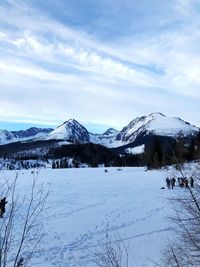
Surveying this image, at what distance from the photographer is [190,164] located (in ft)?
32.6

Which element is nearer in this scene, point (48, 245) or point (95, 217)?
point (48, 245)

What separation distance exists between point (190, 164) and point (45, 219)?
559 inches

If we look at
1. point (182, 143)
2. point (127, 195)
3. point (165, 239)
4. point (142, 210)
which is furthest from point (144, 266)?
point (127, 195)

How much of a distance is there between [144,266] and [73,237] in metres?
4.76

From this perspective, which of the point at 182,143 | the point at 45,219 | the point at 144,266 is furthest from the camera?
the point at 45,219

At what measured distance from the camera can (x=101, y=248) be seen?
16.9 m

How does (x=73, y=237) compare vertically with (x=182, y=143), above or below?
below

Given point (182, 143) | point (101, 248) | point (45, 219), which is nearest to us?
point (182, 143)

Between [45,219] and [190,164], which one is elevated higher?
[190,164]

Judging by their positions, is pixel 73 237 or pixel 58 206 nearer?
pixel 73 237

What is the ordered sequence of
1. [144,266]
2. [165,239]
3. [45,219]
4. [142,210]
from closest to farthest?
1. [144,266]
2. [165,239]
3. [45,219]
4. [142,210]

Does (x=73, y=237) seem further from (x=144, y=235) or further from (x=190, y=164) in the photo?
(x=190, y=164)

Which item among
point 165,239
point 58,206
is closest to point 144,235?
point 165,239

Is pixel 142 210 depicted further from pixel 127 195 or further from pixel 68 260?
pixel 68 260
